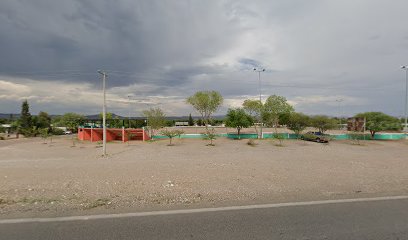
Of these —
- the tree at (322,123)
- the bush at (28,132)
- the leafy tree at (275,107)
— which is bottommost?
the bush at (28,132)

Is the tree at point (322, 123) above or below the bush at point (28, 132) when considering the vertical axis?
above

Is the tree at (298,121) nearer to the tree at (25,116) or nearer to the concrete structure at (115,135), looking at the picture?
the concrete structure at (115,135)

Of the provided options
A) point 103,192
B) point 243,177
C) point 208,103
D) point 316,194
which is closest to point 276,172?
point 243,177

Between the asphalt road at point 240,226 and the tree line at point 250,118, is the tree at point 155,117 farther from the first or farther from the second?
the asphalt road at point 240,226

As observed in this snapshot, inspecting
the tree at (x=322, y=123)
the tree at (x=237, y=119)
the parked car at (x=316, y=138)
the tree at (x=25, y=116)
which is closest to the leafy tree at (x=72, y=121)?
the tree at (x=25, y=116)

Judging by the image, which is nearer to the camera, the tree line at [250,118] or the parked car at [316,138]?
the parked car at [316,138]

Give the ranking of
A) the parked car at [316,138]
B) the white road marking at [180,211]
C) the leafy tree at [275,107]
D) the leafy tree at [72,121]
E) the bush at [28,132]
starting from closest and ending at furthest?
the white road marking at [180,211] → the parked car at [316,138] → the leafy tree at [275,107] → the bush at [28,132] → the leafy tree at [72,121]

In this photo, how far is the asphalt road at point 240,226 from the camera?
4.62m

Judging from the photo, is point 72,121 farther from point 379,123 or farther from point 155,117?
point 379,123

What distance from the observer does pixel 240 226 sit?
5.03m

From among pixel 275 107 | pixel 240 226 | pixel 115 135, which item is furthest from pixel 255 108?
pixel 240 226

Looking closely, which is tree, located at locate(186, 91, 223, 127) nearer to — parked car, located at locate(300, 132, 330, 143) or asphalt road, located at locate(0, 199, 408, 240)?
parked car, located at locate(300, 132, 330, 143)

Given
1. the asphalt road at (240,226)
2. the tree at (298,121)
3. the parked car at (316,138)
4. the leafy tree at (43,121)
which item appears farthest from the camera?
the leafy tree at (43,121)

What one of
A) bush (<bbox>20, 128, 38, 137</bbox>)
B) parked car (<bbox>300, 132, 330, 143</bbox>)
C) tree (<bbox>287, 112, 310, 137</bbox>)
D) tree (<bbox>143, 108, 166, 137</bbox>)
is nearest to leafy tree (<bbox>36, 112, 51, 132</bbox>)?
bush (<bbox>20, 128, 38, 137</bbox>)
